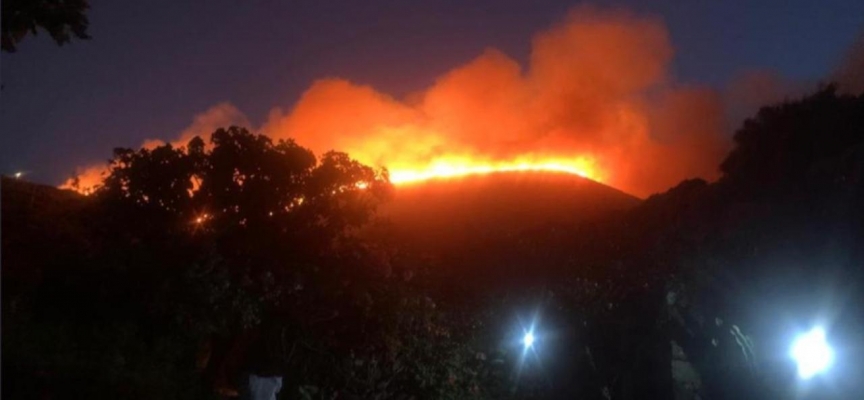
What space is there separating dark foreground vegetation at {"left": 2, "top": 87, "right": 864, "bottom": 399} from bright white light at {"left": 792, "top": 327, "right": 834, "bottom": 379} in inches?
13.5

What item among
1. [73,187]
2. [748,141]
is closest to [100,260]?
[73,187]

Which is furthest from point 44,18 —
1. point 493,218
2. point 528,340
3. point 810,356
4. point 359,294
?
point 493,218

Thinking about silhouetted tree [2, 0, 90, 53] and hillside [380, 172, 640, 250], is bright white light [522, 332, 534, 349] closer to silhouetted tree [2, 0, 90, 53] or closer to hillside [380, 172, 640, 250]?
hillside [380, 172, 640, 250]

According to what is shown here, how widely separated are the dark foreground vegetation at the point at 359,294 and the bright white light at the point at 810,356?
0.34 metres

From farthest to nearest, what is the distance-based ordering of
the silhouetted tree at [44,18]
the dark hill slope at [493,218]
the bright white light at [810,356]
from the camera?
the dark hill slope at [493,218]
the bright white light at [810,356]
the silhouetted tree at [44,18]

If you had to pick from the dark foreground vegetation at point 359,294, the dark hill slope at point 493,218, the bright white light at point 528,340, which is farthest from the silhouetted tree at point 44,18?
the bright white light at point 528,340

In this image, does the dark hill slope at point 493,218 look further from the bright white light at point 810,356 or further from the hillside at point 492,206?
the bright white light at point 810,356

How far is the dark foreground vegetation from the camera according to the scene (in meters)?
15.0

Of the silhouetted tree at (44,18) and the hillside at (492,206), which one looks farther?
the hillside at (492,206)

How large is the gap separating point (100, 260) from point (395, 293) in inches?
257

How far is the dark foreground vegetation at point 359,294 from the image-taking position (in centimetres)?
1501

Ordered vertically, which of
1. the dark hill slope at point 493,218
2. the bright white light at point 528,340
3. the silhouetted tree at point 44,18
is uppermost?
the dark hill slope at point 493,218

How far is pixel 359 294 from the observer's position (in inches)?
666

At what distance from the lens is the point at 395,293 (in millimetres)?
17594
